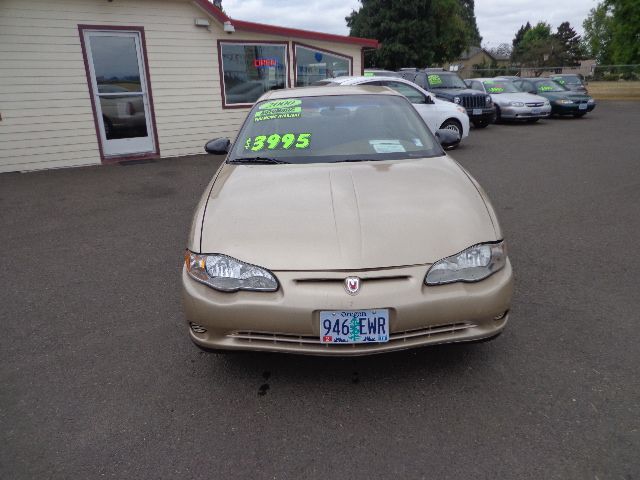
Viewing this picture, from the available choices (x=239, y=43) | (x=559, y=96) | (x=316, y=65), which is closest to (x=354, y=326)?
(x=239, y=43)

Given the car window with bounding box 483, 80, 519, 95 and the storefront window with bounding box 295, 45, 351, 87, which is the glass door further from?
the car window with bounding box 483, 80, 519, 95

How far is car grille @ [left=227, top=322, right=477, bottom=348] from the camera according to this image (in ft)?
8.16

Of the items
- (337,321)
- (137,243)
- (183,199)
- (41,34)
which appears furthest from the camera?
(41,34)

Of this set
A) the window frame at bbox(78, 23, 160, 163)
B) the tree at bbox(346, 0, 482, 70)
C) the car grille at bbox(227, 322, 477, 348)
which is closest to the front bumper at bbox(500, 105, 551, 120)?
the window frame at bbox(78, 23, 160, 163)

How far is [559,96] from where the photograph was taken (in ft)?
58.5

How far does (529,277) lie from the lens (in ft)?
13.8

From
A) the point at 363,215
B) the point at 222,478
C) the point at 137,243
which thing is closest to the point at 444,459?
the point at 222,478

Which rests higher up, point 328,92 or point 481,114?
point 328,92

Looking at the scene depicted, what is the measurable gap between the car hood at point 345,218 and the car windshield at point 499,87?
15861 mm

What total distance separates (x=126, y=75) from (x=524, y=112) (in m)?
12.4

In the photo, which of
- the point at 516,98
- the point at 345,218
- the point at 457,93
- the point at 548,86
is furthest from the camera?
the point at 548,86

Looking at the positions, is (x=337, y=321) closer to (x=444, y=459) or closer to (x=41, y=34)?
(x=444, y=459)

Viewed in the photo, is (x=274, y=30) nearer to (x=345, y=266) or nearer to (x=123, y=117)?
(x=123, y=117)

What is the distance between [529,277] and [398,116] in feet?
5.89
